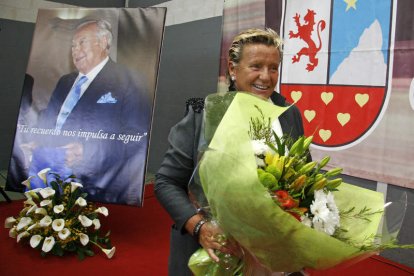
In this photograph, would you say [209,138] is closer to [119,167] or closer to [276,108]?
[276,108]

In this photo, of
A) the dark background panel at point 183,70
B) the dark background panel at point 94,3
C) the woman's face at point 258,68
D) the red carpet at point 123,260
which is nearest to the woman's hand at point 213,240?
the woman's face at point 258,68

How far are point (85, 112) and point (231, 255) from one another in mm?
2193

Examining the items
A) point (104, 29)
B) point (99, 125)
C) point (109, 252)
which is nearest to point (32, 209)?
point (109, 252)

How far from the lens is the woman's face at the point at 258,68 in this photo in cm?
104

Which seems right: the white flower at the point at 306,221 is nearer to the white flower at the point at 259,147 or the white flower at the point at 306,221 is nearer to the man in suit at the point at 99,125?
the white flower at the point at 259,147

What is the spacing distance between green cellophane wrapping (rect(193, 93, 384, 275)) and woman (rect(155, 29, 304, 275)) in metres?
0.27

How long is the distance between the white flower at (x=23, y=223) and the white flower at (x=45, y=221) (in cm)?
11

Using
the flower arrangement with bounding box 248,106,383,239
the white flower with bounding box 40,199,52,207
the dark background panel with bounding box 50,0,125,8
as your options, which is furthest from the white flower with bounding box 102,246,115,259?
the dark background panel with bounding box 50,0,125,8

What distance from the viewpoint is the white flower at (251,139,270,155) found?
0.61m

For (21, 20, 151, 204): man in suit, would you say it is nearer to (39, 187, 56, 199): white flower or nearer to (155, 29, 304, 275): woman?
(39, 187, 56, 199): white flower

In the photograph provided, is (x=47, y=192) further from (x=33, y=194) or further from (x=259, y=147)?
(x=259, y=147)

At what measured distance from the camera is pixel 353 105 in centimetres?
236

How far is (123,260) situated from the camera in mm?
2162

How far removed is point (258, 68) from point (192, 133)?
0.28m
